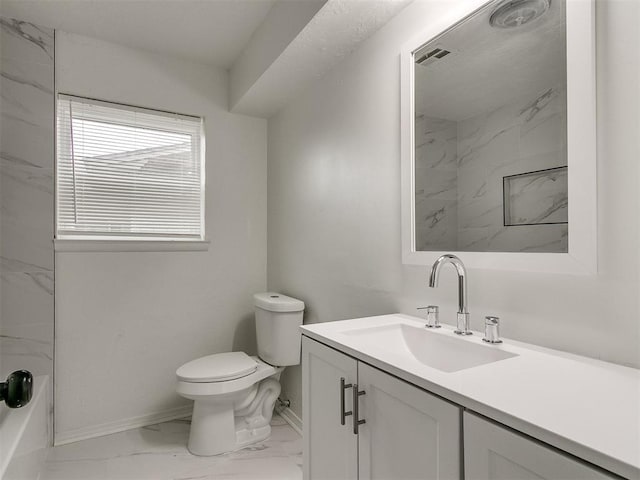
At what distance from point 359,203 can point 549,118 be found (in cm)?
89

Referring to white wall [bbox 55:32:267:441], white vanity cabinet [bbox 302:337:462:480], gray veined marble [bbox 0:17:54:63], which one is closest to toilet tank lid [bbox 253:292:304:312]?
white wall [bbox 55:32:267:441]

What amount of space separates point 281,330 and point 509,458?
162cm

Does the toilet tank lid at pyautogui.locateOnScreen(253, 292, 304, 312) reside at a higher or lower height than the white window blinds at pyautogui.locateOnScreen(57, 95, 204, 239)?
lower

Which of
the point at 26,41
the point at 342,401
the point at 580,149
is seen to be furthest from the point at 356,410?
the point at 26,41

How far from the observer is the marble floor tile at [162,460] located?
5.97ft

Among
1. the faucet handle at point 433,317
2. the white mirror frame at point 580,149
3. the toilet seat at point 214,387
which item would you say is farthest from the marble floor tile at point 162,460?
the white mirror frame at point 580,149

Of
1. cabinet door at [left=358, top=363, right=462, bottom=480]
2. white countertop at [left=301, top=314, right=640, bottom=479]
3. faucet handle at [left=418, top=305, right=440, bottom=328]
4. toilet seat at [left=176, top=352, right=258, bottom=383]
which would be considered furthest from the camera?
toilet seat at [left=176, top=352, right=258, bottom=383]

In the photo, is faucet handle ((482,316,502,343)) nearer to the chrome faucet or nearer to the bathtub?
the chrome faucet

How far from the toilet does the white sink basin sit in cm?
92

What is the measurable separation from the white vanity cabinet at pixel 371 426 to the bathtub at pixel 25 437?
971 mm

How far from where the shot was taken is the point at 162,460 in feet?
6.38

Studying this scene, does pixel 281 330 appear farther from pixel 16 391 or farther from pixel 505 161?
pixel 505 161

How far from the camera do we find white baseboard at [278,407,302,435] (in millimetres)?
2244

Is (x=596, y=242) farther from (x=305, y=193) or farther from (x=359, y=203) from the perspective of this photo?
(x=305, y=193)
